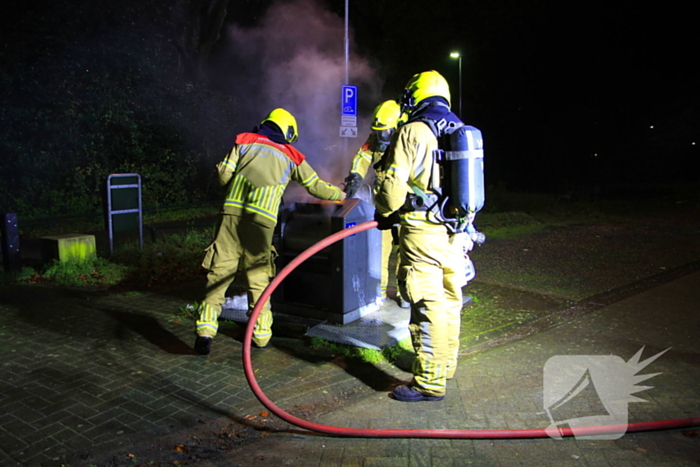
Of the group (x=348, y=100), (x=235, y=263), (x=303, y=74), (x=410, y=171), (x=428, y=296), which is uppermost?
(x=303, y=74)

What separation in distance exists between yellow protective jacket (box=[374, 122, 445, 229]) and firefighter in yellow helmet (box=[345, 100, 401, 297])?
1.79m

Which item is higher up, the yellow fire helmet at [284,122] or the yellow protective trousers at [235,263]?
the yellow fire helmet at [284,122]

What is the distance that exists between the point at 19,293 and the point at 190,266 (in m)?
2.07

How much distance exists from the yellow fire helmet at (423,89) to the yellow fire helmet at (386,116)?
1585 mm

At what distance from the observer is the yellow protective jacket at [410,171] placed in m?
3.39

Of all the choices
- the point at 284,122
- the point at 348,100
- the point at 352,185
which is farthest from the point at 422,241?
the point at 348,100

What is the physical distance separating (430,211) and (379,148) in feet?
7.21

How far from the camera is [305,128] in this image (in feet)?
45.0

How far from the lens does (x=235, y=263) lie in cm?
454

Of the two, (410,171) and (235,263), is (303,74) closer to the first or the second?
(235,263)

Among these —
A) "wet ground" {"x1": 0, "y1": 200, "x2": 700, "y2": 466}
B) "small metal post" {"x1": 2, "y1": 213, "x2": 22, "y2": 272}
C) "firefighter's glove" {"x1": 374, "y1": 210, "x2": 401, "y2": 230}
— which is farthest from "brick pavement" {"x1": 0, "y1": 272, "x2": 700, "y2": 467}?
"small metal post" {"x1": 2, "y1": 213, "x2": 22, "y2": 272}

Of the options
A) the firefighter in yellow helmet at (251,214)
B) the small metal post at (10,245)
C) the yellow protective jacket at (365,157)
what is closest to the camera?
the firefighter in yellow helmet at (251,214)

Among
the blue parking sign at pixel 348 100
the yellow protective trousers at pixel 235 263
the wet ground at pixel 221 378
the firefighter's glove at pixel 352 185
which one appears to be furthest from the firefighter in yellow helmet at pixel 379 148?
the blue parking sign at pixel 348 100

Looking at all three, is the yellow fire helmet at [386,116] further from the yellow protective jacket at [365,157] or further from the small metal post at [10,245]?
the small metal post at [10,245]
